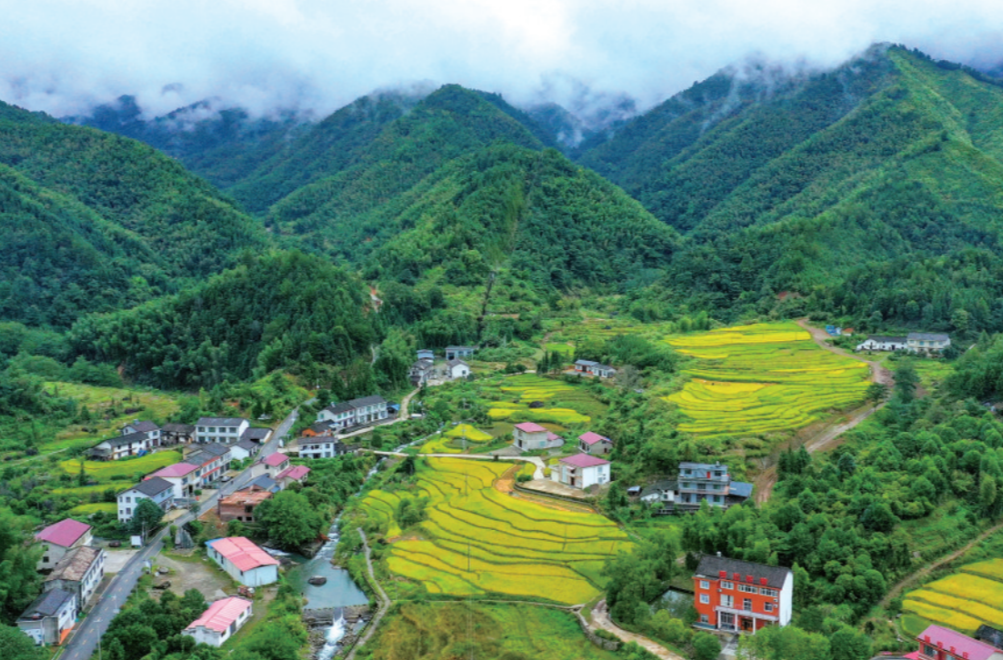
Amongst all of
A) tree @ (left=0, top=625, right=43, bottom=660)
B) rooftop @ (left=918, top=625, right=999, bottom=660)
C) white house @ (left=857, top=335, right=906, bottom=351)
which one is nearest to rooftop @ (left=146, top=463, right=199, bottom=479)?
tree @ (left=0, top=625, right=43, bottom=660)

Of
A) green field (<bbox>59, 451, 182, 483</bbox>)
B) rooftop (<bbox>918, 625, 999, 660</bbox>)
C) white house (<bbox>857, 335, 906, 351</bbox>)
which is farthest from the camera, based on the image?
white house (<bbox>857, 335, 906, 351</bbox>)

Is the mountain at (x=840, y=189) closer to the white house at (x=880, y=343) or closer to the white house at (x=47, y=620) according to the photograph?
the white house at (x=880, y=343)

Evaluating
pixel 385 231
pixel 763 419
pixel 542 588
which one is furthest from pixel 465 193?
pixel 542 588

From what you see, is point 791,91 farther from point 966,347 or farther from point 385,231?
point 966,347

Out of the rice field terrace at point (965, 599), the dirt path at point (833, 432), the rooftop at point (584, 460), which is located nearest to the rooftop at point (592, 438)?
the rooftop at point (584, 460)

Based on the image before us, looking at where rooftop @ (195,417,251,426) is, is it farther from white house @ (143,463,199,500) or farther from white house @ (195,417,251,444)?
white house @ (143,463,199,500)

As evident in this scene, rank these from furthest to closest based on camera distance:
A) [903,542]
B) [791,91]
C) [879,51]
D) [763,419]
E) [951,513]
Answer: [791,91], [879,51], [763,419], [951,513], [903,542]
